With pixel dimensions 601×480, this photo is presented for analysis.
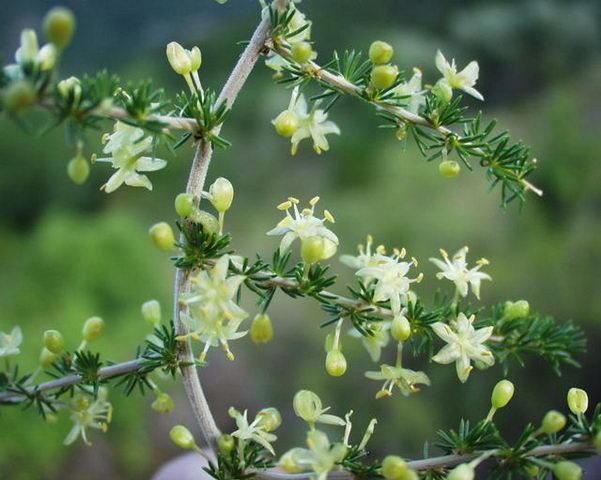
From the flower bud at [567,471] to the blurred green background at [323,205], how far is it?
0.85m

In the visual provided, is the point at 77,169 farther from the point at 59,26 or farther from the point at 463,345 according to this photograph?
the point at 463,345

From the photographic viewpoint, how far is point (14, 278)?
1543 millimetres

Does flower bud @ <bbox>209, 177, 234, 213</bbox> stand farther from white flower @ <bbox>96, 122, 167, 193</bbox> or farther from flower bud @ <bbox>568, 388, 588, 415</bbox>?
flower bud @ <bbox>568, 388, 588, 415</bbox>

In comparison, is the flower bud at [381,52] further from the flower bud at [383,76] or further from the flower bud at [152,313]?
the flower bud at [152,313]

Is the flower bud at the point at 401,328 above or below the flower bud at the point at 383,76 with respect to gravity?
below

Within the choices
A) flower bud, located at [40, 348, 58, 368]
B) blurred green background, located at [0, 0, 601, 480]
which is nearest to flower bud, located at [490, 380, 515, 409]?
flower bud, located at [40, 348, 58, 368]

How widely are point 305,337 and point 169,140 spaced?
1.07 meters

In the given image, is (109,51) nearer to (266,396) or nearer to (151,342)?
(266,396)

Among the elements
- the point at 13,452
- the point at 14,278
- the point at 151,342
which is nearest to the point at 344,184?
the point at 14,278

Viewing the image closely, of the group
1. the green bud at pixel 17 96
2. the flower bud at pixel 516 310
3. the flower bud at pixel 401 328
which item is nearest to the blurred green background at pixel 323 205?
the flower bud at pixel 516 310

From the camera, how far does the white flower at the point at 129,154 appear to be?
37 cm

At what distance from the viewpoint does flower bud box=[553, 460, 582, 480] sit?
0.33m

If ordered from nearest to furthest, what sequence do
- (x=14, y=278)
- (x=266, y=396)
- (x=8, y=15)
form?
(x=266, y=396), (x=14, y=278), (x=8, y=15)

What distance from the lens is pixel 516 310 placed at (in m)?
0.46
